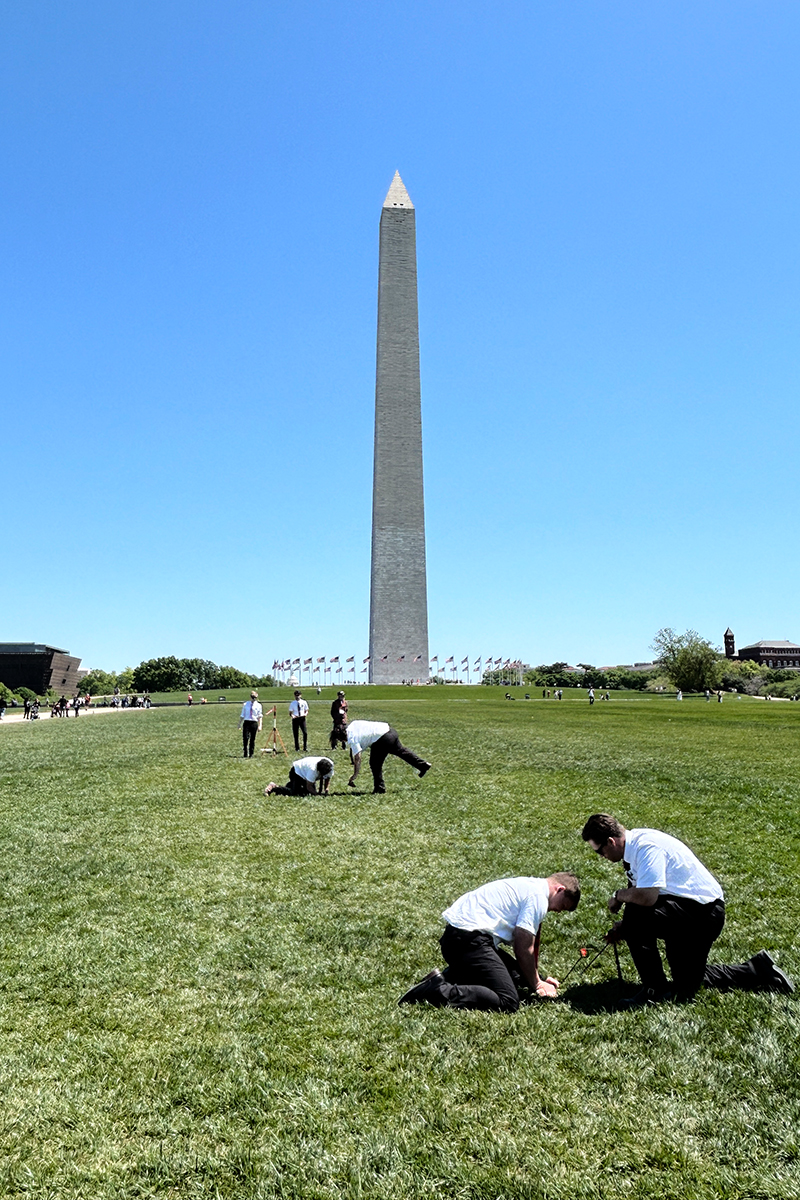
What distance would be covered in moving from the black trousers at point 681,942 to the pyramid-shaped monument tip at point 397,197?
273ft

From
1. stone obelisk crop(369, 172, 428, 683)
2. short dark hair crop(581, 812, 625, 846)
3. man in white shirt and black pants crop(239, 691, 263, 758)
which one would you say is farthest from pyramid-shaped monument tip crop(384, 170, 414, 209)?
short dark hair crop(581, 812, 625, 846)

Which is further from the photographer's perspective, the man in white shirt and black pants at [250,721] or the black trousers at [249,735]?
the black trousers at [249,735]

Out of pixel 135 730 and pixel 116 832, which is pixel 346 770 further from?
pixel 135 730

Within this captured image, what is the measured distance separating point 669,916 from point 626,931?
1.01ft

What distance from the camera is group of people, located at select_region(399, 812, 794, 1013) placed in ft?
17.1

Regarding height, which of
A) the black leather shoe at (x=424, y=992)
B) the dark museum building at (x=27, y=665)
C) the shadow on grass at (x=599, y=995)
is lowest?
the shadow on grass at (x=599, y=995)

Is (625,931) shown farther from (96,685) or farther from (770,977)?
(96,685)

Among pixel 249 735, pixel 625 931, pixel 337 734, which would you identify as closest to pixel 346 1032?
pixel 625 931

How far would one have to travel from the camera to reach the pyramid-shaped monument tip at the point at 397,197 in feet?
258

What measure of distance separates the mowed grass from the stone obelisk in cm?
6681

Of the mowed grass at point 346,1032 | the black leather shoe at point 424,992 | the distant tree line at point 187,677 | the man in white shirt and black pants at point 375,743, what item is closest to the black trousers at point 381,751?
the man in white shirt and black pants at point 375,743

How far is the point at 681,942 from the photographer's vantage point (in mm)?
5324

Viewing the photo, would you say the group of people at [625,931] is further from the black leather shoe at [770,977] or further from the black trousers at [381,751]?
the black trousers at [381,751]

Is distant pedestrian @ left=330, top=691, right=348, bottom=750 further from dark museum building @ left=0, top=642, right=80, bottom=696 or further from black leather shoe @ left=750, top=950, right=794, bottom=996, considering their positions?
dark museum building @ left=0, top=642, right=80, bottom=696
